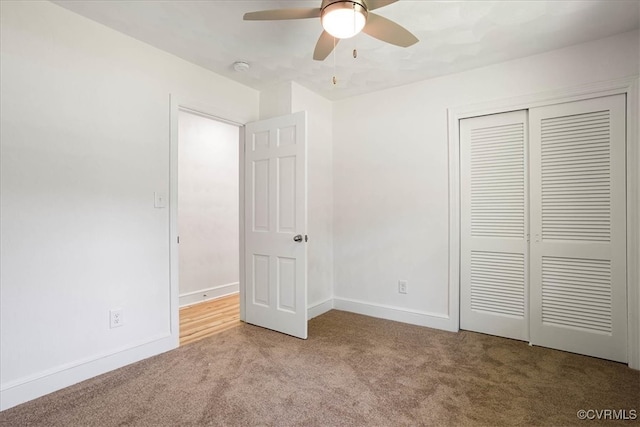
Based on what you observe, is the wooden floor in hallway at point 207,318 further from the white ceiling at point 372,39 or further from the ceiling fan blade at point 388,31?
the ceiling fan blade at point 388,31

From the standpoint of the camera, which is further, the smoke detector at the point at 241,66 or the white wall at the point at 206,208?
the white wall at the point at 206,208

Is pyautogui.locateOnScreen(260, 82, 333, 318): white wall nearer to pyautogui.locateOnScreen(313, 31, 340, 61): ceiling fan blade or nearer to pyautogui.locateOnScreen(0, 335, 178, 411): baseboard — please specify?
pyautogui.locateOnScreen(313, 31, 340, 61): ceiling fan blade

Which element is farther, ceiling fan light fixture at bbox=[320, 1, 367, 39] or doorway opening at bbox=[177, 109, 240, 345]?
doorway opening at bbox=[177, 109, 240, 345]

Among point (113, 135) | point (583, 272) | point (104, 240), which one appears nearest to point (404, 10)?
point (113, 135)

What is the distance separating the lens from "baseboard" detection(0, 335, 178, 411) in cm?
196

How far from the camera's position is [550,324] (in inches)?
108

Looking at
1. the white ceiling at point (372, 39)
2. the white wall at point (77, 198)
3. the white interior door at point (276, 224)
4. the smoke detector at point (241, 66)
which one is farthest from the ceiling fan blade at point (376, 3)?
the white wall at point (77, 198)

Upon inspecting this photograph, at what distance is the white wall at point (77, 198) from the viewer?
1.99 metres

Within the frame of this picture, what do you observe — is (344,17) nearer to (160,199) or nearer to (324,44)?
(324,44)

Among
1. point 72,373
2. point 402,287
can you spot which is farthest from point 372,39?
point 72,373

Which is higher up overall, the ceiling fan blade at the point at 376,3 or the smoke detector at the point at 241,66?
the smoke detector at the point at 241,66

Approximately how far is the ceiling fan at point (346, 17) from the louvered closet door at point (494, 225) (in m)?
1.57

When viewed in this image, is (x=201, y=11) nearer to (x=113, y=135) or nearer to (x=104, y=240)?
(x=113, y=135)

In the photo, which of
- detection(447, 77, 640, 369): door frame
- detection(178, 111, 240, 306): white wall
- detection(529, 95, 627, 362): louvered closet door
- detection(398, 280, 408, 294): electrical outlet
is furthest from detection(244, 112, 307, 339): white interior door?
detection(529, 95, 627, 362): louvered closet door
